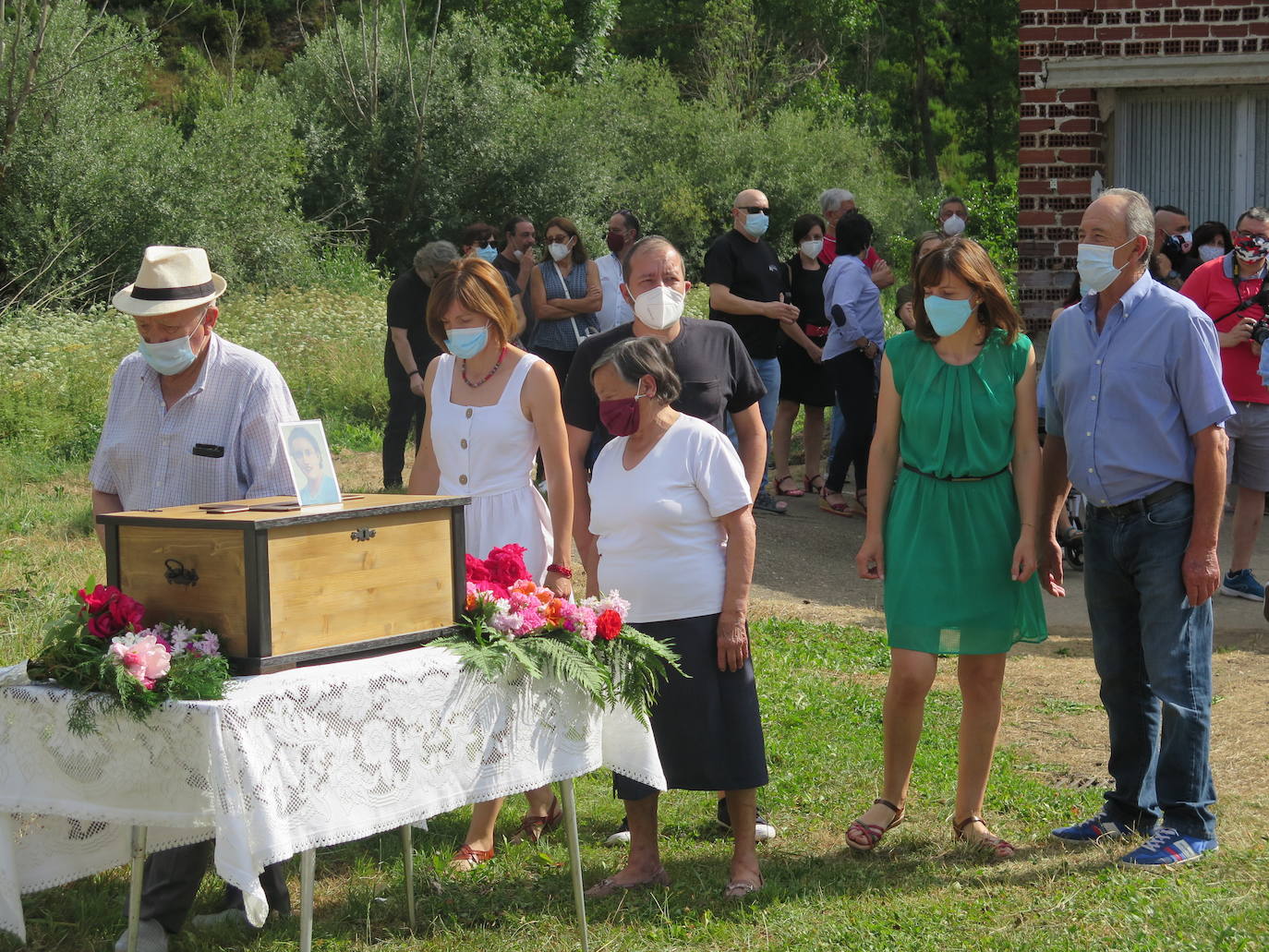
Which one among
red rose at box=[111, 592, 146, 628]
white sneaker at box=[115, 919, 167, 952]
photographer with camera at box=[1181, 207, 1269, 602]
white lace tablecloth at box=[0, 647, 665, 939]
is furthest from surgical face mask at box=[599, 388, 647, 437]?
photographer with camera at box=[1181, 207, 1269, 602]

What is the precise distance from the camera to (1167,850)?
4.59 metres

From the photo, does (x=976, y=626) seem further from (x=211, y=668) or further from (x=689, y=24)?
(x=689, y=24)

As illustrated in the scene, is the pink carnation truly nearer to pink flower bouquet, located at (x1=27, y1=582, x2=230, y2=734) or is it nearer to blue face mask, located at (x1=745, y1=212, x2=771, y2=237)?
pink flower bouquet, located at (x1=27, y1=582, x2=230, y2=734)

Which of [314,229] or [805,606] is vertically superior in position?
[314,229]

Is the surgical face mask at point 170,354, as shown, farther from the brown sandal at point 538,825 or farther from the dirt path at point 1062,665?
the dirt path at point 1062,665

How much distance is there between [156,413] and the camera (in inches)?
169

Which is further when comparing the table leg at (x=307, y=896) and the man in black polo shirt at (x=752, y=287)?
the man in black polo shirt at (x=752, y=287)

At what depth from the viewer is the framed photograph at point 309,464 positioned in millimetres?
3494

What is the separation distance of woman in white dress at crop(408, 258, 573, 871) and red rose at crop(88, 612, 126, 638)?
154cm

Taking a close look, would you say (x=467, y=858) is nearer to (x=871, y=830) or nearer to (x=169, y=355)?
(x=871, y=830)

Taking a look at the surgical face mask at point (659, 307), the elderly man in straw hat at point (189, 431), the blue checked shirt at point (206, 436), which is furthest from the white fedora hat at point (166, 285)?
the surgical face mask at point (659, 307)

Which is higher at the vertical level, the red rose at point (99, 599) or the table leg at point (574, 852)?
the red rose at point (99, 599)

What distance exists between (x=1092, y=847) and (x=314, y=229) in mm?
22090

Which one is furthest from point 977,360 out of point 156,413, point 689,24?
point 689,24
